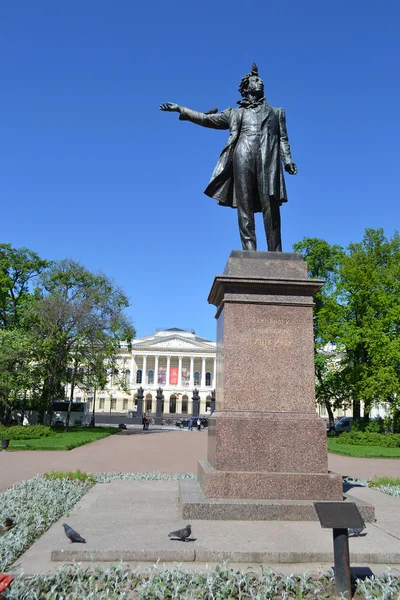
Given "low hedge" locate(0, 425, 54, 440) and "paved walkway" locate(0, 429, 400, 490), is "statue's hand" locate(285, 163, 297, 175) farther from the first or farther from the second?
"low hedge" locate(0, 425, 54, 440)

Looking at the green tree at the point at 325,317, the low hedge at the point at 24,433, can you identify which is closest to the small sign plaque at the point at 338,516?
the low hedge at the point at 24,433

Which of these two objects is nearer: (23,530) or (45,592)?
(45,592)

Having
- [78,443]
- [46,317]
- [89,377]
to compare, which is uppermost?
[46,317]

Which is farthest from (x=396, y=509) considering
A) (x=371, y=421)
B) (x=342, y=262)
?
(x=342, y=262)

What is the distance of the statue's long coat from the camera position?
791 cm

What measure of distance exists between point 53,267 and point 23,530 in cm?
3473

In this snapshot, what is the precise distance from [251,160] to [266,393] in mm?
3546

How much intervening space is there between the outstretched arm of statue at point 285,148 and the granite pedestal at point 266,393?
1.49 m

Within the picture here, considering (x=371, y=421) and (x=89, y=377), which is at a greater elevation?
(x=89, y=377)

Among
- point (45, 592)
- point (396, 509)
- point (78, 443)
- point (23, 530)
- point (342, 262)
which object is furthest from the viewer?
point (342, 262)

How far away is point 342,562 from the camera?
3980 millimetres

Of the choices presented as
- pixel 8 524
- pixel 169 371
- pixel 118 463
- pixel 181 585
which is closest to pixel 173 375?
pixel 169 371

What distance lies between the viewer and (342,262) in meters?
34.4

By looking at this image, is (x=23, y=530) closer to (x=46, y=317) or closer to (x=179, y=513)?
(x=179, y=513)
